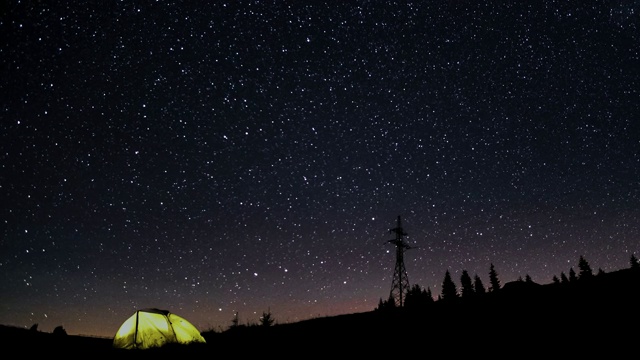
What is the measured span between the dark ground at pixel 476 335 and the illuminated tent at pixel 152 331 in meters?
0.37

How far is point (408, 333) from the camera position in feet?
27.9

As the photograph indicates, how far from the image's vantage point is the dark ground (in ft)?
21.5

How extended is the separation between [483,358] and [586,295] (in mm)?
6659

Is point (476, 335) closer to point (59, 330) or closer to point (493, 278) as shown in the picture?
point (59, 330)

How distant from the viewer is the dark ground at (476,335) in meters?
6.54

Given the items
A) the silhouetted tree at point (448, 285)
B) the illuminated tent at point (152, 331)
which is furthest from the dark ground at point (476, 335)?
the silhouetted tree at point (448, 285)

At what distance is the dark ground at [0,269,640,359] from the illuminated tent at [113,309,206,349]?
37cm

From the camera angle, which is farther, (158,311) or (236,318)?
(236,318)

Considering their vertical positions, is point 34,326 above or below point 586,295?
below

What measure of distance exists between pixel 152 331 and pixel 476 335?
942 centimetres

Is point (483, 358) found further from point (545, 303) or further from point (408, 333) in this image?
point (545, 303)

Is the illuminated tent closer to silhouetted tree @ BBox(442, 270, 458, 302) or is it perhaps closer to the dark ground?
the dark ground

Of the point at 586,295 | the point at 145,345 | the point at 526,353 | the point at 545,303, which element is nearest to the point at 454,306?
the point at 545,303

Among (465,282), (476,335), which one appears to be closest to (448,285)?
(465,282)
